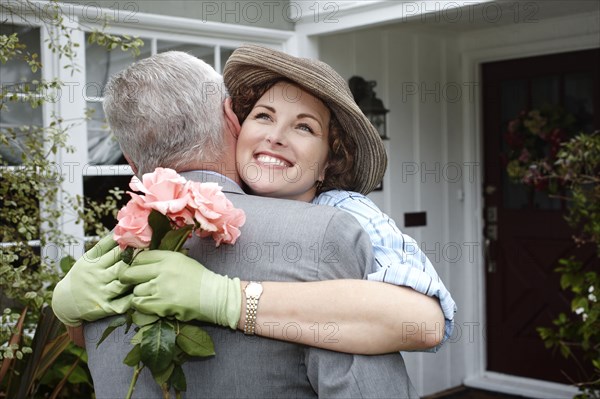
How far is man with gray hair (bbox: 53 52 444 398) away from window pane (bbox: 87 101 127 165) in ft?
7.91

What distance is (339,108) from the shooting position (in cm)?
184

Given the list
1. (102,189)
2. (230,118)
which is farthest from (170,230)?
(102,189)

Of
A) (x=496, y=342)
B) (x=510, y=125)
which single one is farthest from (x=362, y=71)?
(x=496, y=342)

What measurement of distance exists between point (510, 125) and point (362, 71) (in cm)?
111

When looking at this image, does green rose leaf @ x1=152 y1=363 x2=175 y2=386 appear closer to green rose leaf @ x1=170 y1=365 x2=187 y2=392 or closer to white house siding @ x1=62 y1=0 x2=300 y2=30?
green rose leaf @ x1=170 y1=365 x2=187 y2=392

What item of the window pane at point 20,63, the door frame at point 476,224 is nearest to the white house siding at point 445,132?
the door frame at point 476,224

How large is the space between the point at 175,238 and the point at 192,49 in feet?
9.89

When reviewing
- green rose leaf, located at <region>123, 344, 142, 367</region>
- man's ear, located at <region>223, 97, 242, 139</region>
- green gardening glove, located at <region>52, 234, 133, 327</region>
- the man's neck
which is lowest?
green rose leaf, located at <region>123, 344, 142, 367</region>

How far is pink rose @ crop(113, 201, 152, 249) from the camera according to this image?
1393 millimetres

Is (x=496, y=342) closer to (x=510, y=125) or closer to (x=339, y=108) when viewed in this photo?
(x=510, y=125)

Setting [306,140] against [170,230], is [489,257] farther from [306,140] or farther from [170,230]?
[170,230]

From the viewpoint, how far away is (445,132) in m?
5.47

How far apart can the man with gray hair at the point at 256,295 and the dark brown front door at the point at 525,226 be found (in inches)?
154

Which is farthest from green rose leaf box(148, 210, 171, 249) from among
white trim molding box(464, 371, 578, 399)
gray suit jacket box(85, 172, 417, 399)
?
white trim molding box(464, 371, 578, 399)
